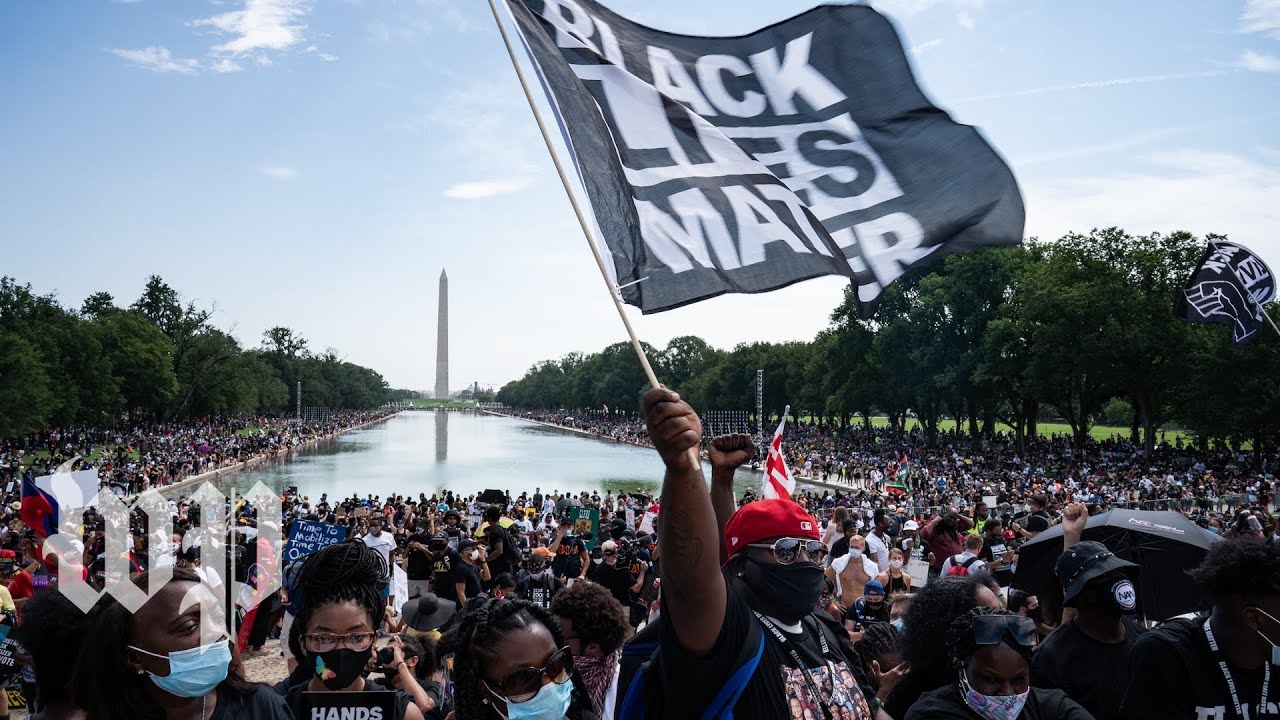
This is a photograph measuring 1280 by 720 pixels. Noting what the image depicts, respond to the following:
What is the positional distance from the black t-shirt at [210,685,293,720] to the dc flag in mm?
2360

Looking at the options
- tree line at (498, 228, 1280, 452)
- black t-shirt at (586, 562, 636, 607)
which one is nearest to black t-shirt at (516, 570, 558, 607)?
black t-shirt at (586, 562, 636, 607)

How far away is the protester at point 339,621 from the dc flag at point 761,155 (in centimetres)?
183

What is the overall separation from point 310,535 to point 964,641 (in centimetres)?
807

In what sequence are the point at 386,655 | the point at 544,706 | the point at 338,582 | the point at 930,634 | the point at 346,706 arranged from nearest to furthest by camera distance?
the point at 544,706
the point at 346,706
the point at 338,582
the point at 930,634
the point at 386,655

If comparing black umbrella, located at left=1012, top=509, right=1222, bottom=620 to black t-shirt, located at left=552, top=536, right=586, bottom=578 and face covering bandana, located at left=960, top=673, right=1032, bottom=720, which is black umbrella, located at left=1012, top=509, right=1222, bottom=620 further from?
black t-shirt, located at left=552, top=536, right=586, bottom=578

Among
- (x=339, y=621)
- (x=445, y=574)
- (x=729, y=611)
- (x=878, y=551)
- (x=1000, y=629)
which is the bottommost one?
(x=445, y=574)

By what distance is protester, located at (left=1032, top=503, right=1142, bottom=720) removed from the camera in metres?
3.93

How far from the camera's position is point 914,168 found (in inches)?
171

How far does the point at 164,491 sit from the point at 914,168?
44.9 m

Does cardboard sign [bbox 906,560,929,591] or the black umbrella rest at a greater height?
the black umbrella

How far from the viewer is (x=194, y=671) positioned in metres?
3.16

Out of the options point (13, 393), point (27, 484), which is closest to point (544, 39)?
point (27, 484)

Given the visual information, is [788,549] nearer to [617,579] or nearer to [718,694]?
[718,694]

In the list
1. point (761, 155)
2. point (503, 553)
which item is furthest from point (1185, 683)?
point (503, 553)
